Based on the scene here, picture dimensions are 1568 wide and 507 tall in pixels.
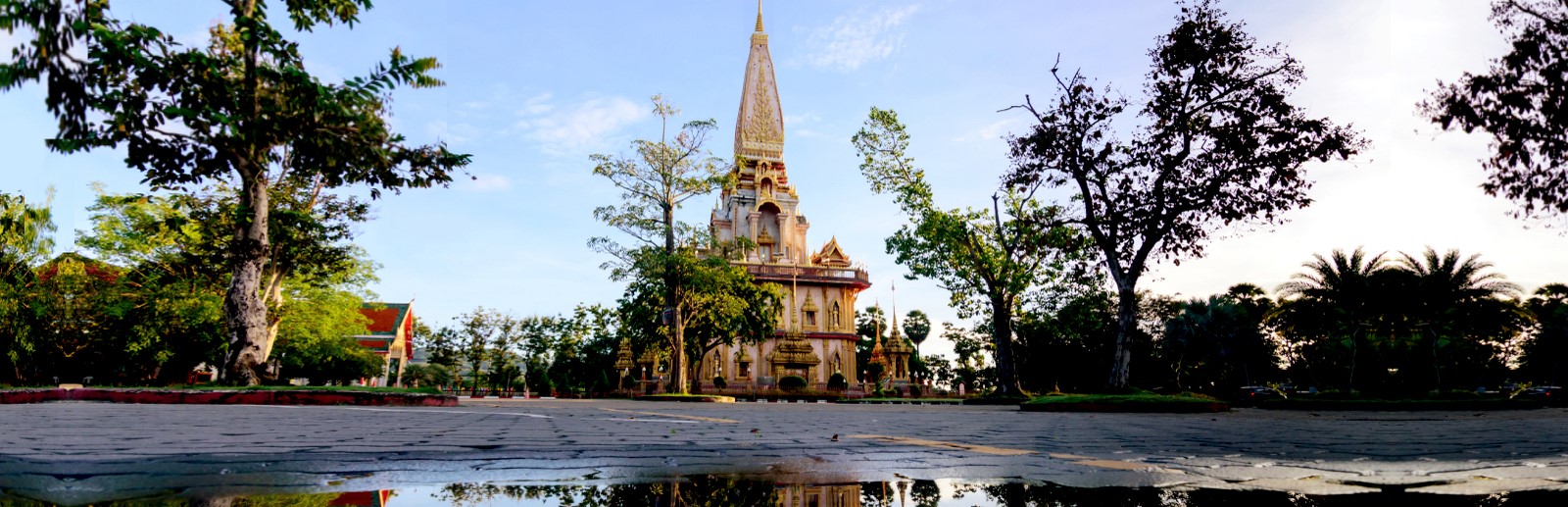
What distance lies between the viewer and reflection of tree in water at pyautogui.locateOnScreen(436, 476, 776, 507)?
7.22 feet

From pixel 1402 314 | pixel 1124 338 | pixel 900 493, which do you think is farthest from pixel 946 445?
pixel 1402 314

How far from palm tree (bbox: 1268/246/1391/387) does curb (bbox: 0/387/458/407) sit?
34031 millimetres

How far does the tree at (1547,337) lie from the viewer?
130 ft

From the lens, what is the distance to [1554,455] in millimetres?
4195

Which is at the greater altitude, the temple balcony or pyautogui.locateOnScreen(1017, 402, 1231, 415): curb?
the temple balcony

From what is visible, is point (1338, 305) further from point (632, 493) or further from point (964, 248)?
point (632, 493)

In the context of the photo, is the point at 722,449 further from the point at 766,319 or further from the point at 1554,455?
the point at 766,319

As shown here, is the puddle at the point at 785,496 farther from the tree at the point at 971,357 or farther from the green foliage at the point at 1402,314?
the tree at the point at 971,357

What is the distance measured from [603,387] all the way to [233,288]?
31594 mm

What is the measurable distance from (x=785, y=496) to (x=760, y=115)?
185 ft

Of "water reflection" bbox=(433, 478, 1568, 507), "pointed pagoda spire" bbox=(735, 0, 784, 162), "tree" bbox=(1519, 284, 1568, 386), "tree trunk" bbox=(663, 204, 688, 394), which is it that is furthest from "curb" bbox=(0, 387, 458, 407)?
"tree" bbox=(1519, 284, 1568, 386)

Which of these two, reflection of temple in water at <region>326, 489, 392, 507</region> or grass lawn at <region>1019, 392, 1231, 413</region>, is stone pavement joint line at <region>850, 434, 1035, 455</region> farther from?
grass lawn at <region>1019, 392, 1231, 413</region>

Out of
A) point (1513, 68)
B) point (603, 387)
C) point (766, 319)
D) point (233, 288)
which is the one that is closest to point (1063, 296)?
point (1513, 68)

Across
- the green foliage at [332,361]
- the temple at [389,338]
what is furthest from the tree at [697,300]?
the temple at [389,338]
